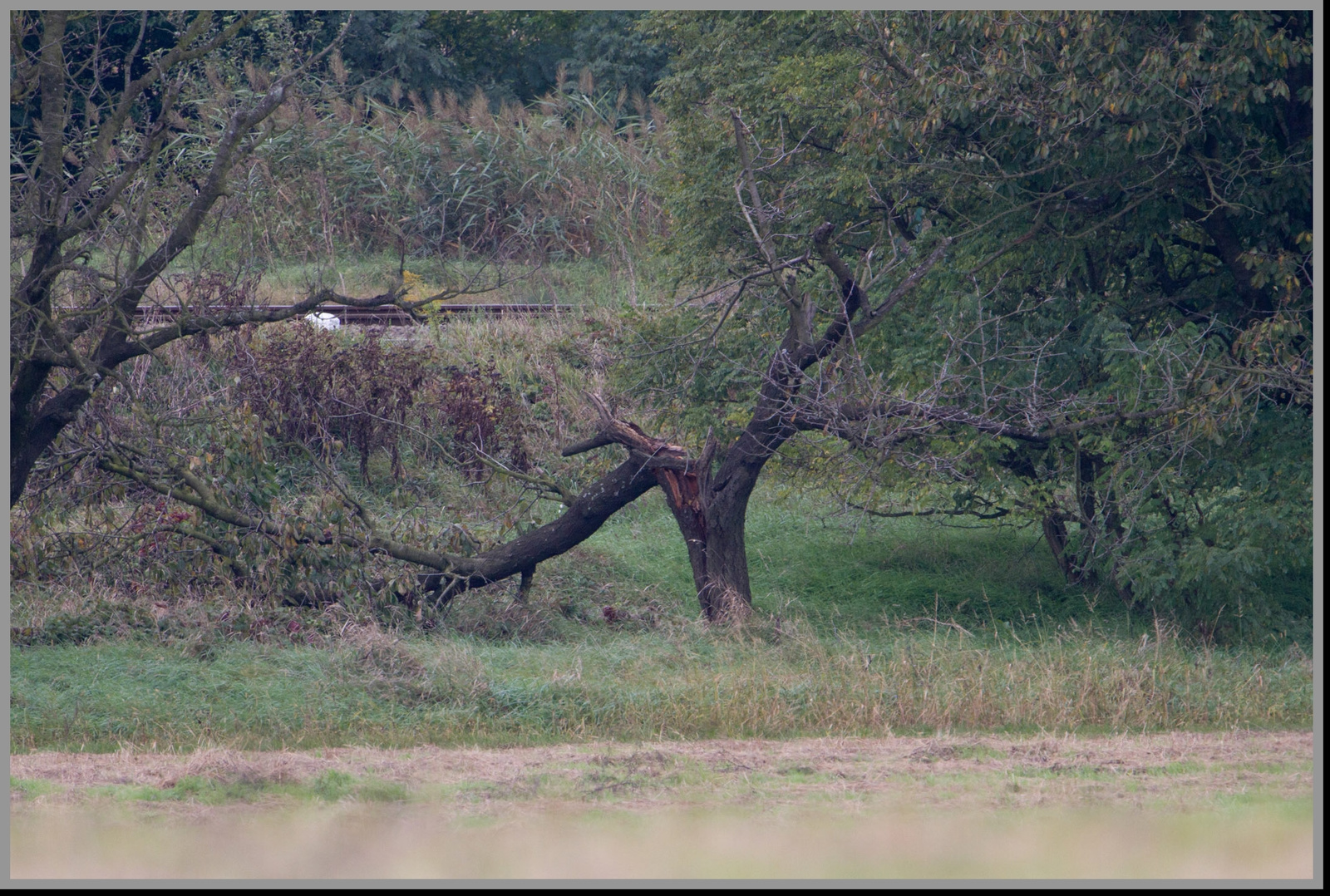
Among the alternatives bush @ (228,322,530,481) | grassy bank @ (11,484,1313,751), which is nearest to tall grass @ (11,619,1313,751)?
grassy bank @ (11,484,1313,751)

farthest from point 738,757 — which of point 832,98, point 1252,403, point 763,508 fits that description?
point 763,508

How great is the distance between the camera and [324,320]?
16297 mm

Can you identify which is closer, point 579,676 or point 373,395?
point 579,676

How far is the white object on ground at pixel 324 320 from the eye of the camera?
16.0m

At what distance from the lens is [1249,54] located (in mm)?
9250

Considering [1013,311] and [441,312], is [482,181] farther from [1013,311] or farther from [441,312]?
[1013,311]

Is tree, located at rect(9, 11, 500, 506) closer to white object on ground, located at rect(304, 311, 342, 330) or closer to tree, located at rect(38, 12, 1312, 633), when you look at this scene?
tree, located at rect(38, 12, 1312, 633)

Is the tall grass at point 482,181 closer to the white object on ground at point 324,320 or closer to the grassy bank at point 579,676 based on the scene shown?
the white object on ground at point 324,320

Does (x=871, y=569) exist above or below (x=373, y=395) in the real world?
below

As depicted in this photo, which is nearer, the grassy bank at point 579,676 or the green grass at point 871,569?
the grassy bank at point 579,676

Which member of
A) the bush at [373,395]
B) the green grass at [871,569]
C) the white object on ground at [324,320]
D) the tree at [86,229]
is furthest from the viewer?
the white object on ground at [324,320]

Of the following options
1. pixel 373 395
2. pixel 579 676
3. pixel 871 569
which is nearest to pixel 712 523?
pixel 579 676

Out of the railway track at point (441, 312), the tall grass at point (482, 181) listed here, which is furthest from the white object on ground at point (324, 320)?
the tall grass at point (482, 181)

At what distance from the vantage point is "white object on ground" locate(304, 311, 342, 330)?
16016 millimetres
